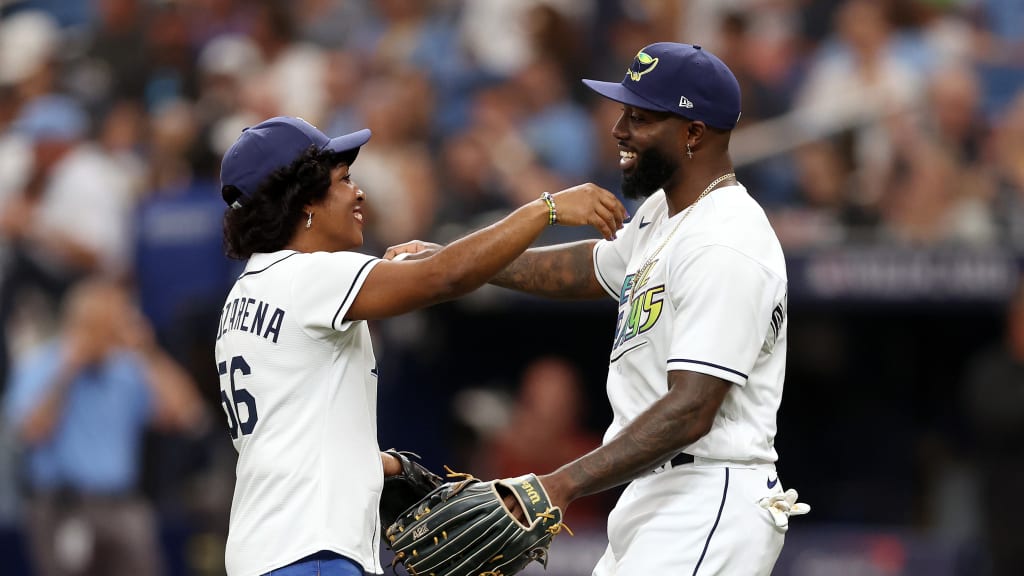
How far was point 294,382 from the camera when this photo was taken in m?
3.88

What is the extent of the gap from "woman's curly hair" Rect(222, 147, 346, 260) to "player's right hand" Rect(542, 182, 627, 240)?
61cm

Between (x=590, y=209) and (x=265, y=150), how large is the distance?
850mm

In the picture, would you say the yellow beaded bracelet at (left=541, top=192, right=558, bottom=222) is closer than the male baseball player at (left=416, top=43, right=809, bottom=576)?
No

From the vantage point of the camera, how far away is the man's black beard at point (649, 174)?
4.29 meters

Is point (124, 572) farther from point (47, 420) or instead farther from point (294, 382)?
point (294, 382)

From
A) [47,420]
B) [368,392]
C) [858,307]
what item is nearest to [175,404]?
[47,420]

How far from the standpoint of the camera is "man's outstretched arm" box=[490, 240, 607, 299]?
193 inches

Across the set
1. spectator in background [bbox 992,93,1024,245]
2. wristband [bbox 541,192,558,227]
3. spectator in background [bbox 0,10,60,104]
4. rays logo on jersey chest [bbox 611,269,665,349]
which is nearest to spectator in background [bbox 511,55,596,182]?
spectator in background [bbox 992,93,1024,245]

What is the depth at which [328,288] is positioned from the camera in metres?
3.86

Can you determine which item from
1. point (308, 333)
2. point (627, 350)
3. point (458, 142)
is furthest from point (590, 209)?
point (458, 142)

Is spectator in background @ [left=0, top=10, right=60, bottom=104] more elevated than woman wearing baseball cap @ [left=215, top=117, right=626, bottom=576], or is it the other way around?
woman wearing baseball cap @ [left=215, top=117, right=626, bottom=576]

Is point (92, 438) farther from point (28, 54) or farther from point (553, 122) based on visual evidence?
point (28, 54)

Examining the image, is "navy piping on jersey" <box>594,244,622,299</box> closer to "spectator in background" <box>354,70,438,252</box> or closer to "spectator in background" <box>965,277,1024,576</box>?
"spectator in background" <box>965,277,1024,576</box>

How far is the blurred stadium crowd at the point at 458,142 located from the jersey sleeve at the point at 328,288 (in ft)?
12.4
